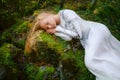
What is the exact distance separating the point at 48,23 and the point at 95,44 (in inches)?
41.3

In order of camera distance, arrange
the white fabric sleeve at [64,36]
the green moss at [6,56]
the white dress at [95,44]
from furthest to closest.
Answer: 1. the white fabric sleeve at [64,36]
2. the green moss at [6,56]
3. the white dress at [95,44]

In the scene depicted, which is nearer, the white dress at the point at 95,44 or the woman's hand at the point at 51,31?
the white dress at the point at 95,44

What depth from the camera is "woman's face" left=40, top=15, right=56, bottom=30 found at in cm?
572

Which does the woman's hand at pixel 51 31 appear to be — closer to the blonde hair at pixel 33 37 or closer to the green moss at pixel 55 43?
the green moss at pixel 55 43

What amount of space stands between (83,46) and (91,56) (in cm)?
53

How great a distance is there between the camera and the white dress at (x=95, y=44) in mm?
5031

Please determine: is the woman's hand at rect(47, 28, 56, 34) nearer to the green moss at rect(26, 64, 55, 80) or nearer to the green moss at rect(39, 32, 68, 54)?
the green moss at rect(39, 32, 68, 54)

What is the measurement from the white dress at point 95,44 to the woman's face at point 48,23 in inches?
5.1

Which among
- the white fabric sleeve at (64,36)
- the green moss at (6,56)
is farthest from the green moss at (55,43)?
the green moss at (6,56)

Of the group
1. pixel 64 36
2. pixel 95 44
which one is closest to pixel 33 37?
pixel 64 36

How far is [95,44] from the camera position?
17.8 ft

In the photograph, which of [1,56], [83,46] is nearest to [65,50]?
[83,46]

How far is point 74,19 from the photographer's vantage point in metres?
5.91

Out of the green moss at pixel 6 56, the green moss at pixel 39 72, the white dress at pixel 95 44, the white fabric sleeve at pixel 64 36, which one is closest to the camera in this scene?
the white dress at pixel 95 44
